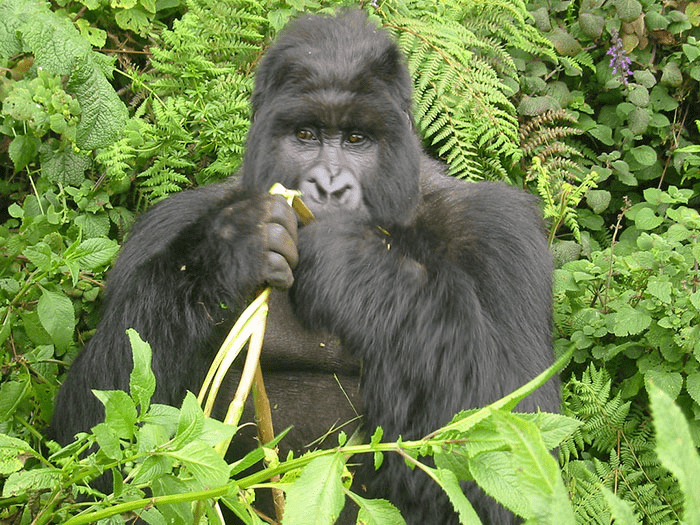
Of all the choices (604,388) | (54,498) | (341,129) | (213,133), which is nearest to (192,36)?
(213,133)

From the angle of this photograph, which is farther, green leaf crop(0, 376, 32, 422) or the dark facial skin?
green leaf crop(0, 376, 32, 422)

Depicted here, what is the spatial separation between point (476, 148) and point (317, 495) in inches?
105

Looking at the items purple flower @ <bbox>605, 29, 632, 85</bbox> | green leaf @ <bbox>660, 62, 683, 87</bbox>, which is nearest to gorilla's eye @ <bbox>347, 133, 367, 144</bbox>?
purple flower @ <bbox>605, 29, 632, 85</bbox>

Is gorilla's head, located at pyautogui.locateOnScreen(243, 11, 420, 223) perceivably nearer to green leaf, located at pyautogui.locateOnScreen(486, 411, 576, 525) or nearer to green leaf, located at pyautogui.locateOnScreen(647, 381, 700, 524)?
green leaf, located at pyautogui.locateOnScreen(486, 411, 576, 525)

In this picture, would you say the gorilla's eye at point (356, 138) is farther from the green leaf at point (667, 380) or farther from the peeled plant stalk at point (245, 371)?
the green leaf at point (667, 380)

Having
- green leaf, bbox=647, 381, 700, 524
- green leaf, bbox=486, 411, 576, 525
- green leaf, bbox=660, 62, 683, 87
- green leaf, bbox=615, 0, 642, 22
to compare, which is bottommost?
green leaf, bbox=660, 62, 683, 87

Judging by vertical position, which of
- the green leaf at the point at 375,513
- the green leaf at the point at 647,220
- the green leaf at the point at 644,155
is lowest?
the green leaf at the point at 647,220

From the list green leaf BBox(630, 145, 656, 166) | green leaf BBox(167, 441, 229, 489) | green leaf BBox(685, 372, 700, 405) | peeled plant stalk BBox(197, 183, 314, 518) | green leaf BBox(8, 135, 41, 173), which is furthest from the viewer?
green leaf BBox(630, 145, 656, 166)

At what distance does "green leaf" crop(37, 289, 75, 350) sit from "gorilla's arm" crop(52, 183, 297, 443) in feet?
0.34

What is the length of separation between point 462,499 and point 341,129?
4.98ft

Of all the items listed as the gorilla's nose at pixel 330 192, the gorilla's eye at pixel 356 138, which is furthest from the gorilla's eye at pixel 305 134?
the gorilla's nose at pixel 330 192

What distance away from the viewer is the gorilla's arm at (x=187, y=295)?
2076 millimetres

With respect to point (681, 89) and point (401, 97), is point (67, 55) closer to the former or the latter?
point (401, 97)

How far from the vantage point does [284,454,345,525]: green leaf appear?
1162 mm
